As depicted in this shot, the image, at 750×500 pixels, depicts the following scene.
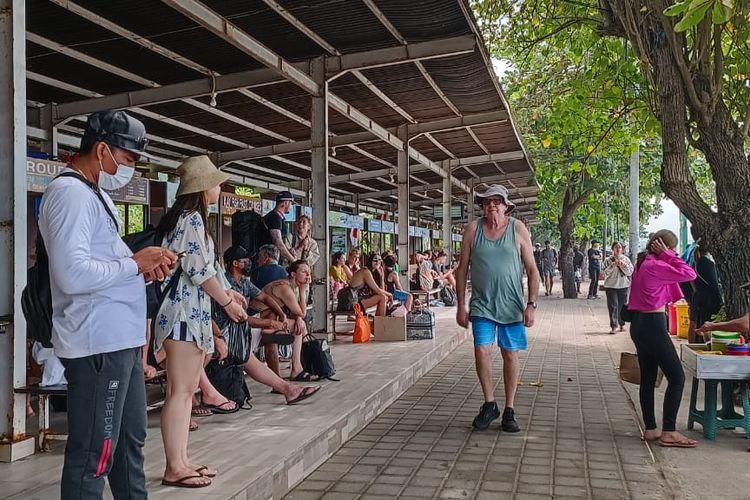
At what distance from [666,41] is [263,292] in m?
5.24

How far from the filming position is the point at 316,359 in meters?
6.96

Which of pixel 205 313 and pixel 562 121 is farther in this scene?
pixel 562 121

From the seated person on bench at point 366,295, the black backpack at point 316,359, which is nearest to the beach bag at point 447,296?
the seated person on bench at point 366,295

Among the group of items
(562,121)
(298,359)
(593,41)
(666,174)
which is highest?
(593,41)

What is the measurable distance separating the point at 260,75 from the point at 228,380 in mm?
4993

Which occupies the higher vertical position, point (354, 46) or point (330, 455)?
point (354, 46)

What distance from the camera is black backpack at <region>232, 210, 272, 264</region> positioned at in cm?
829

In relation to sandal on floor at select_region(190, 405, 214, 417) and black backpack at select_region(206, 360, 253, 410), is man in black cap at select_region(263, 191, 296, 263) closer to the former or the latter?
black backpack at select_region(206, 360, 253, 410)

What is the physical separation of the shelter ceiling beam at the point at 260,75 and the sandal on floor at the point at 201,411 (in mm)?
5008

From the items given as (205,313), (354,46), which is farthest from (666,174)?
(205,313)

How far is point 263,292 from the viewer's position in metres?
6.87

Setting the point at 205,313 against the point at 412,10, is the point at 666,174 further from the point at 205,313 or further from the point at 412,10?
the point at 205,313

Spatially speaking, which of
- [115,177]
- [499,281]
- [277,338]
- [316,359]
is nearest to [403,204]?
[316,359]

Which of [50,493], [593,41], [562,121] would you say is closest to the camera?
[50,493]
